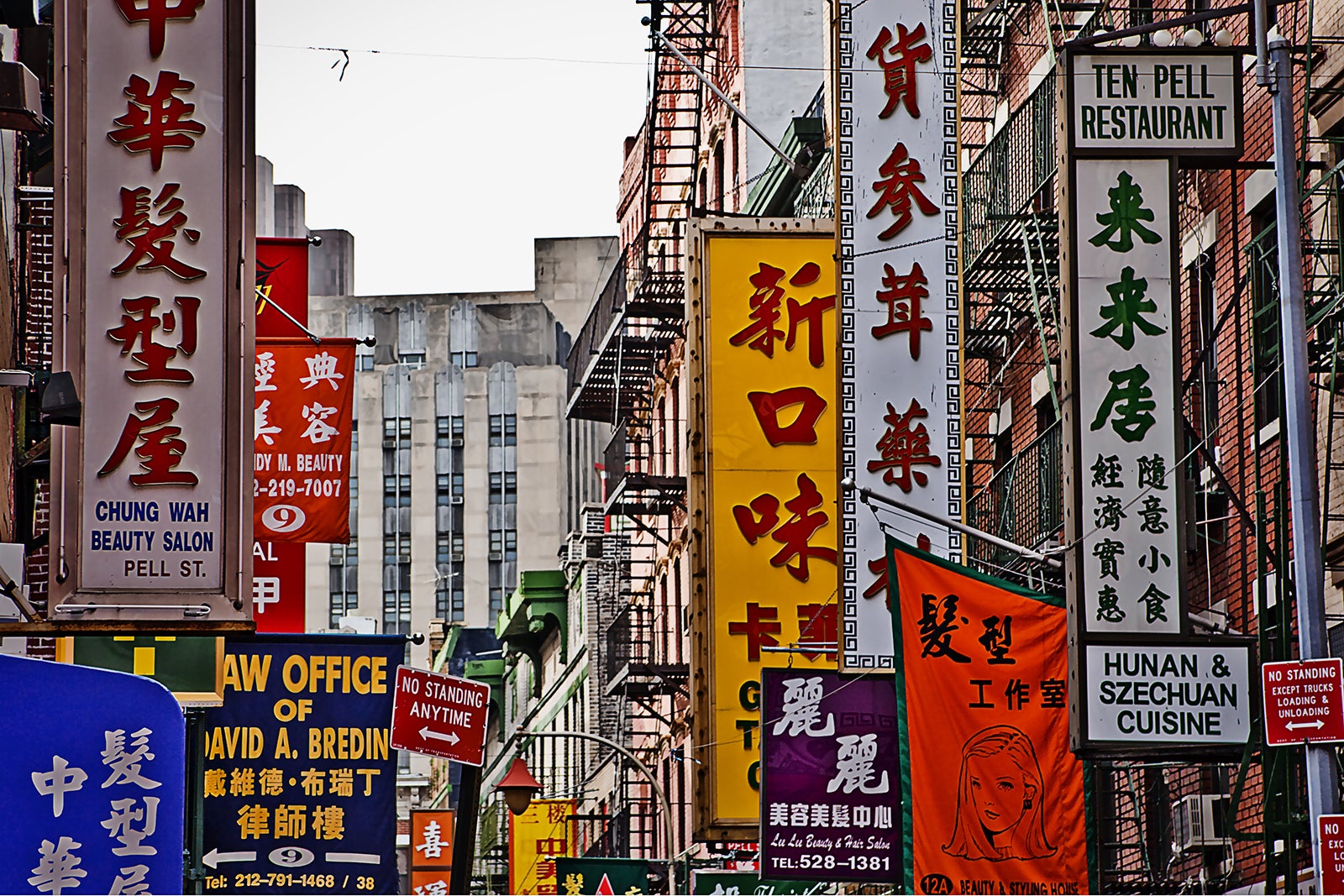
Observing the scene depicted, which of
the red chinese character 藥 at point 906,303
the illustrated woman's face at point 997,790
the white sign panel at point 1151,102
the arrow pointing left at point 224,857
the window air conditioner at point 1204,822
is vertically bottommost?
the arrow pointing left at point 224,857

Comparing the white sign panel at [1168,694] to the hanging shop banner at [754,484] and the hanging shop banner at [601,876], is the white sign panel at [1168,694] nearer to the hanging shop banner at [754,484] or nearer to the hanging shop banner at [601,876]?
the hanging shop banner at [754,484]

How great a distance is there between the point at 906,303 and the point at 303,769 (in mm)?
7379

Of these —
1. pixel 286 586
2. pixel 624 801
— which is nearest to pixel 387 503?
pixel 624 801

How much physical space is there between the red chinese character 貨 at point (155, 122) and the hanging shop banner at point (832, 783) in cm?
1024

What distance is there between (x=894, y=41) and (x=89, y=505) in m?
12.1

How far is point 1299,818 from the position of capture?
57.8 feet

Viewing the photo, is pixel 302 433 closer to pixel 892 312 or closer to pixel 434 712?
pixel 892 312

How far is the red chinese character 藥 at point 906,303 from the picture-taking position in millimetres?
22312

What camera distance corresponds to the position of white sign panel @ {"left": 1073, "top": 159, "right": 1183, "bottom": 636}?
58.1 ft

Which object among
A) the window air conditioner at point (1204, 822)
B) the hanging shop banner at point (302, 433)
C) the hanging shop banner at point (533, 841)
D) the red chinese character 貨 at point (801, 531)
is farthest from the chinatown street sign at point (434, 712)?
the hanging shop banner at point (533, 841)

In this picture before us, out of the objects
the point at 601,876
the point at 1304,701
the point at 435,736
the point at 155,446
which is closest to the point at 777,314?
the point at 435,736

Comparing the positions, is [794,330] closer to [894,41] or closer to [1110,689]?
[894,41]

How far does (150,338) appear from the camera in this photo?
13172mm

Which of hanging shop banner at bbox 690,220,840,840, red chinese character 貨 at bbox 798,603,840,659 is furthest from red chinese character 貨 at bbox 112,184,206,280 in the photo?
red chinese character 貨 at bbox 798,603,840,659
